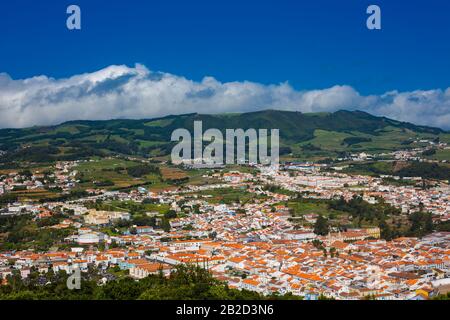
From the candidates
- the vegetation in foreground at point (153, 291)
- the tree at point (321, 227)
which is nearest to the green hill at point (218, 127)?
the tree at point (321, 227)

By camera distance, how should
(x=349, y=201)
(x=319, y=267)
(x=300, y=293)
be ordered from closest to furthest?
(x=300, y=293) < (x=319, y=267) < (x=349, y=201)

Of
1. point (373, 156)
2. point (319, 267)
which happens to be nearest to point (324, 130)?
point (373, 156)

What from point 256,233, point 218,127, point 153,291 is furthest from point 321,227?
point 218,127

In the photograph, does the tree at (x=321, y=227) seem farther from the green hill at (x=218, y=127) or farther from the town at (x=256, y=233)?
the green hill at (x=218, y=127)

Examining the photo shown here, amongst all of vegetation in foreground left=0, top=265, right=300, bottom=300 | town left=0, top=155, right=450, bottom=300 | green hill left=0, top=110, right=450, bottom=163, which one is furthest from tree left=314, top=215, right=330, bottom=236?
green hill left=0, top=110, right=450, bottom=163

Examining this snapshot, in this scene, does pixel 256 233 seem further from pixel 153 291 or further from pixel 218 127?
pixel 218 127
